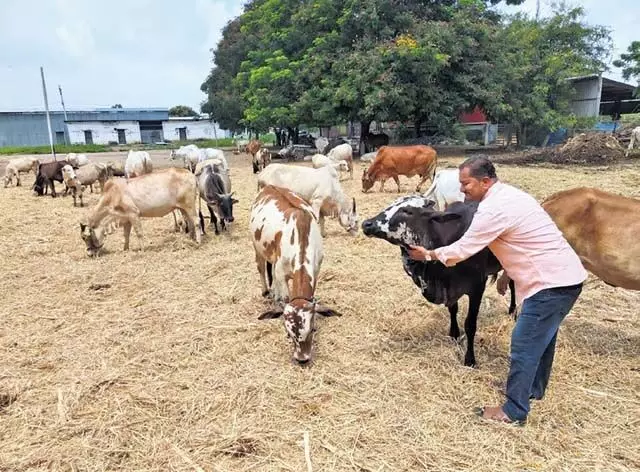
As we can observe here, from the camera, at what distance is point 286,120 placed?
2380 cm

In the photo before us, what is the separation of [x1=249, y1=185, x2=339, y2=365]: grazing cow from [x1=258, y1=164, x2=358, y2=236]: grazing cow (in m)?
3.05

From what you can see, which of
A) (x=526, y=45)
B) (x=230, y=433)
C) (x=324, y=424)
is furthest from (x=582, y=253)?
(x=526, y=45)

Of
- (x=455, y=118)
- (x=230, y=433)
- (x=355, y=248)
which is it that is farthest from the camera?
(x=455, y=118)

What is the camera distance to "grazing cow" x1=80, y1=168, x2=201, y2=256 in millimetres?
8414

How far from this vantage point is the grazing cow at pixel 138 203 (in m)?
8.41

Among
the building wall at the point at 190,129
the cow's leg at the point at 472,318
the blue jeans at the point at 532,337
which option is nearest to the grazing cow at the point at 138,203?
the cow's leg at the point at 472,318

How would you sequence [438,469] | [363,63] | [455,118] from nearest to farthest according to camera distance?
[438,469], [363,63], [455,118]

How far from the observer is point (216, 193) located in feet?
31.1

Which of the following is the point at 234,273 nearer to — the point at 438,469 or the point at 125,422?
the point at 125,422

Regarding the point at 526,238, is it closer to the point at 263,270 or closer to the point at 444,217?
the point at 444,217

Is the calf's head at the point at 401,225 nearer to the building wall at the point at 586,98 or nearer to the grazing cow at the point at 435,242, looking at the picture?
the grazing cow at the point at 435,242

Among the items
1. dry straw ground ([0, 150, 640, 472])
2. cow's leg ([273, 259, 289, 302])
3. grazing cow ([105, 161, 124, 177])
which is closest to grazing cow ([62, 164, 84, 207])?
grazing cow ([105, 161, 124, 177])

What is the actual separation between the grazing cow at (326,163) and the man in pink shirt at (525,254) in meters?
12.6

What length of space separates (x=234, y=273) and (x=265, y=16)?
80.6 ft
